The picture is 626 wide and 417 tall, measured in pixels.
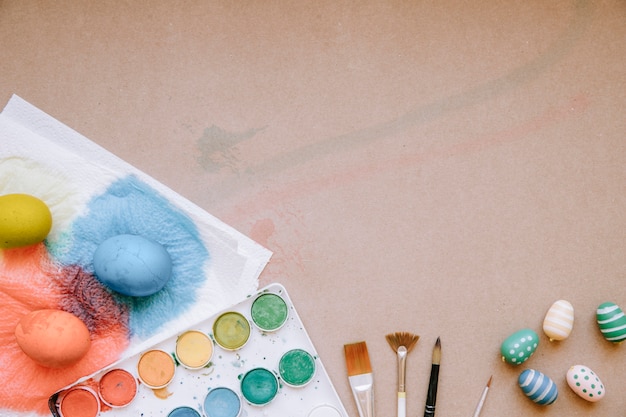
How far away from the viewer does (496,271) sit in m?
0.87

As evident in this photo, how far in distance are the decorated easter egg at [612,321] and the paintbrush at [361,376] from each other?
1.09ft

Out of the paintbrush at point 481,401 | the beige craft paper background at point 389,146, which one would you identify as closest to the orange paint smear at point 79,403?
the beige craft paper background at point 389,146

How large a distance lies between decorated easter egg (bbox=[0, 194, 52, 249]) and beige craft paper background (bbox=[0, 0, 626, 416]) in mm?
134

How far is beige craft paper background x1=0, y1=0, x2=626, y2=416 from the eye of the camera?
2.81 ft

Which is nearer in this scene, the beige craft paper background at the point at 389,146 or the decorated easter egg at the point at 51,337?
the decorated easter egg at the point at 51,337

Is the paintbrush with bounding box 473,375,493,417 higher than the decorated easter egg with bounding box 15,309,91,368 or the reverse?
higher

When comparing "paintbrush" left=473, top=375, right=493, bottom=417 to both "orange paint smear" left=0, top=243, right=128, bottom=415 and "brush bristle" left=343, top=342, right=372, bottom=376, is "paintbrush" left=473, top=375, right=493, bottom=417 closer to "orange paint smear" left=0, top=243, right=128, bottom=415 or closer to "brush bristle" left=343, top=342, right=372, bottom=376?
"brush bristle" left=343, top=342, right=372, bottom=376

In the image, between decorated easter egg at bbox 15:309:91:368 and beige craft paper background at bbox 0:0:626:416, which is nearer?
decorated easter egg at bbox 15:309:91:368

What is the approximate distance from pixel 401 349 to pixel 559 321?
22 centimetres

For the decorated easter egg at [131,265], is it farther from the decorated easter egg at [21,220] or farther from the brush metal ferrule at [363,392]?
the brush metal ferrule at [363,392]

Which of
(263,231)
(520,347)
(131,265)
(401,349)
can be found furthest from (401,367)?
(131,265)

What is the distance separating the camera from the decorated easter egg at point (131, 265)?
0.77 meters

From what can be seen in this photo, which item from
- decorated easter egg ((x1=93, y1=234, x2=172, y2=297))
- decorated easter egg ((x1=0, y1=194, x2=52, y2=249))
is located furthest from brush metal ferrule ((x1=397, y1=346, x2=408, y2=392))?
decorated easter egg ((x1=0, y1=194, x2=52, y2=249))

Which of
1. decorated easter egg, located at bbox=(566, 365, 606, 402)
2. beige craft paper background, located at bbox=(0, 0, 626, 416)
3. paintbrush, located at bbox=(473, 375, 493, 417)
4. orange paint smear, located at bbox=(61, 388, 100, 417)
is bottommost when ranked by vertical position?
orange paint smear, located at bbox=(61, 388, 100, 417)
